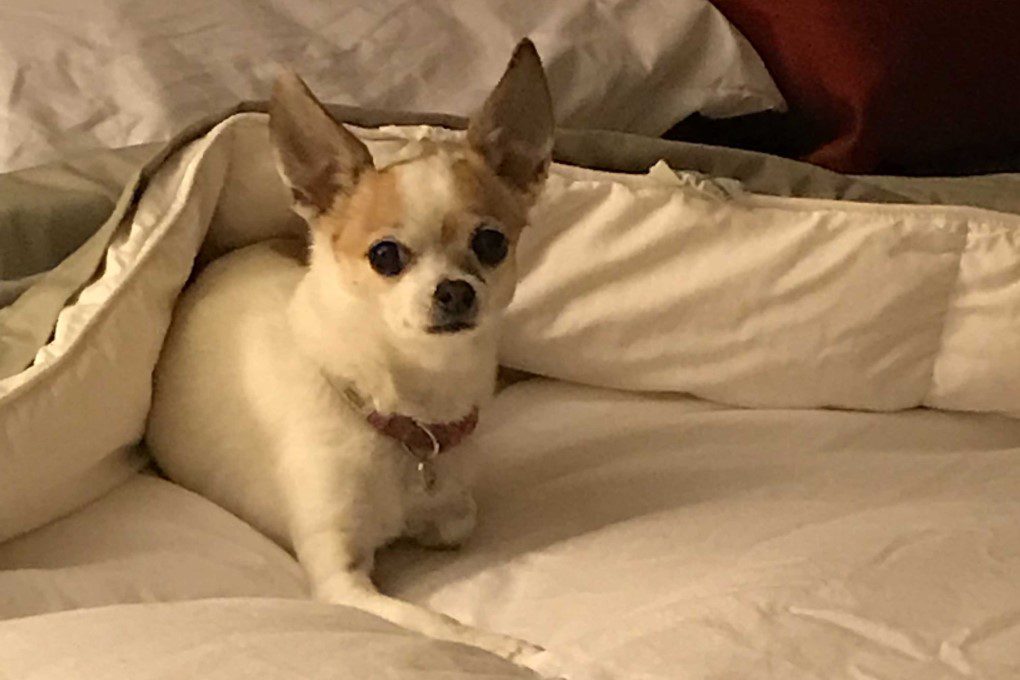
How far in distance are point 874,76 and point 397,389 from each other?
2.96 ft

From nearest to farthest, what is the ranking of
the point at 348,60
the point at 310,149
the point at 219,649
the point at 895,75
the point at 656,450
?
the point at 219,649 → the point at 310,149 → the point at 656,450 → the point at 348,60 → the point at 895,75

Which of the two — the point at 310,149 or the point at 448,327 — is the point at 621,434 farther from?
the point at 310,149

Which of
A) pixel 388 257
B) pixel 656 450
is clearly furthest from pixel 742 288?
pixel 388 257

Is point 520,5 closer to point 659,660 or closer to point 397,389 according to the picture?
point 397,389

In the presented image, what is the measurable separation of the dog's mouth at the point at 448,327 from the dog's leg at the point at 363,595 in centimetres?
20

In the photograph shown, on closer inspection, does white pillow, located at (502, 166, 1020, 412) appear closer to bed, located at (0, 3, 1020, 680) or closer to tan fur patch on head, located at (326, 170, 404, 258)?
bed, located at (0, 3, 1020, 680)

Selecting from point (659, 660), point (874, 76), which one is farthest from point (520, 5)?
point (659, 660)

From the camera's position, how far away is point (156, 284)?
1215 mm

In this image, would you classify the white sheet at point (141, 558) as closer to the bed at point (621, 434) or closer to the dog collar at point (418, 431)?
the bed at point (621, 434)

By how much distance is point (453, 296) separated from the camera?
110 centimetres

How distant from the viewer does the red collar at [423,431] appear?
1.18 m

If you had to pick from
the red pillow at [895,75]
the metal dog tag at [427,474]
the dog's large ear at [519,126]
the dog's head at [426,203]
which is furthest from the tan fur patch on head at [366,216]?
the red pillow at [895,75]

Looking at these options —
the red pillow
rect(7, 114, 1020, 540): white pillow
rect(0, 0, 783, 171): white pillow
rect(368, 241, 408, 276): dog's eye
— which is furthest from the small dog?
the red pillow

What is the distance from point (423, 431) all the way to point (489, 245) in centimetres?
19
